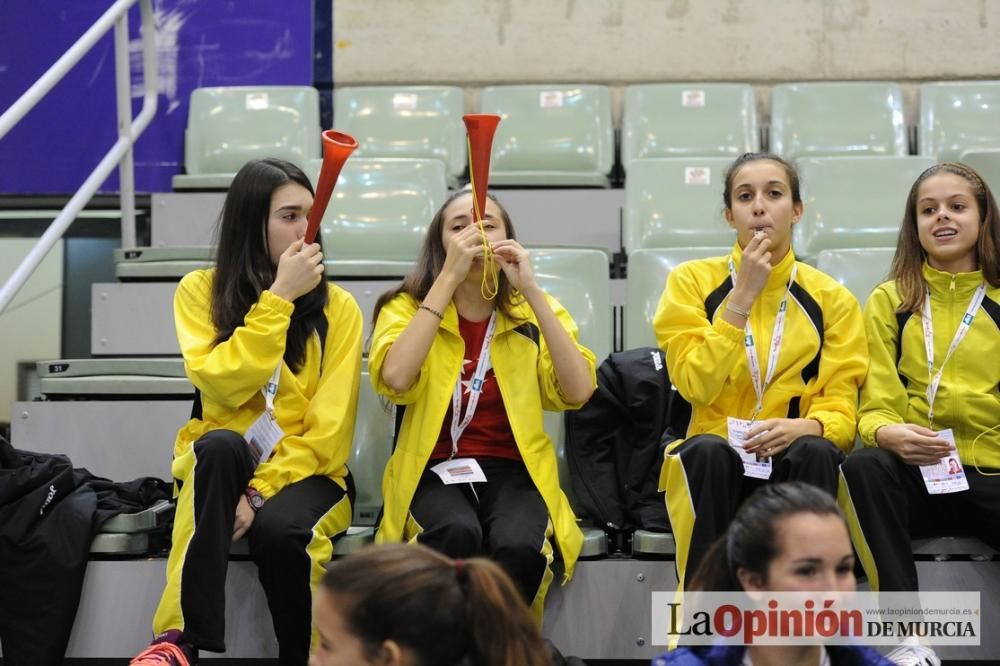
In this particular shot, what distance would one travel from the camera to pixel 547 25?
17.0 feet

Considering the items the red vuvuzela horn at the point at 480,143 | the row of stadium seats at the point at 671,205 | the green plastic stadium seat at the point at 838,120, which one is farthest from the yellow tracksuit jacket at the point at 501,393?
the green plastic stadium seat at the point at 838,120

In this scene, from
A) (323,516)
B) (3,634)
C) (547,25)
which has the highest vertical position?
(547,25)

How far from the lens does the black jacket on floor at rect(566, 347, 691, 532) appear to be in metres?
2.87

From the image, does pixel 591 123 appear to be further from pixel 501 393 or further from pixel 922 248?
pixel 501 393

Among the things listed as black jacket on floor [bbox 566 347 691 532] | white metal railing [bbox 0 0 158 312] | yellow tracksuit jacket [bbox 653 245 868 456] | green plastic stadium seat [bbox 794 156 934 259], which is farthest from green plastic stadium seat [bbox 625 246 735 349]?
white metal railing [bbox 0 0 158 312]

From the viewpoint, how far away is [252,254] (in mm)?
2889

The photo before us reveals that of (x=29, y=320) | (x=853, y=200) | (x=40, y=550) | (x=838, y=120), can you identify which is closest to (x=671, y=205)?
(x=853, y=200)

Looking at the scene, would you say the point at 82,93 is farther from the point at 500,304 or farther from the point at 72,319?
the point at 500,304

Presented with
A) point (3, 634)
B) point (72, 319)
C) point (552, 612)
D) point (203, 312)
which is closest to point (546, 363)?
point (552, 612)

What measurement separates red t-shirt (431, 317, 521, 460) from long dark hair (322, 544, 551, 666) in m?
1.33

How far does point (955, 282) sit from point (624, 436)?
2.89ft

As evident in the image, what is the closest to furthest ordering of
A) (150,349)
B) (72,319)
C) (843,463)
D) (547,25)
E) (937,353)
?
(843,463) → (937,353) → (150,349) → (72,319) → (547,25)

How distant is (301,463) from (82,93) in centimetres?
291

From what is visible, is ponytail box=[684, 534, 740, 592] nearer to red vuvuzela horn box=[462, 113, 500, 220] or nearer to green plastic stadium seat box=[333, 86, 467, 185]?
red vuvuzela horn box=[462, 113, 500, 220]
